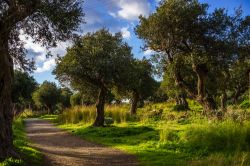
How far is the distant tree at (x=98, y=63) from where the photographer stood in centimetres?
3008

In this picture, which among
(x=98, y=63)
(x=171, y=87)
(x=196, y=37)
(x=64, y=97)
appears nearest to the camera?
(x=196, y=37)

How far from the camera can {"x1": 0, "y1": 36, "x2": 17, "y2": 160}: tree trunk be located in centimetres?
1331

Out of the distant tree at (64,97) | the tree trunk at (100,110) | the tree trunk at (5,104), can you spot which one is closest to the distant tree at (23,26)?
the tree trunk at (5,104)

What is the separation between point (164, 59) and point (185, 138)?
36.9ft

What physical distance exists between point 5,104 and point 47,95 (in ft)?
244

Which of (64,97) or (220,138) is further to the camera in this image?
(64,97)

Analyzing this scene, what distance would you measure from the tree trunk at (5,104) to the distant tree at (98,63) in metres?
14.9

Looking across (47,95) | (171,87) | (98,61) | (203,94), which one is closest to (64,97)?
(47,95)

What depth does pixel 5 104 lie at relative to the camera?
14.4m

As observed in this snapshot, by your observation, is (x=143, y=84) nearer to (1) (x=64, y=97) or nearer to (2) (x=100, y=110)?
(2) (x=100, y=110)

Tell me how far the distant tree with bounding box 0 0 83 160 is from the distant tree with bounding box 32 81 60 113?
72.3m

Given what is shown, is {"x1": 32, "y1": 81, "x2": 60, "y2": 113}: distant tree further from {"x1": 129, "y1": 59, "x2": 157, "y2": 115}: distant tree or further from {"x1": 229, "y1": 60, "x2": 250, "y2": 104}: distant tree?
{"x1": 229, "y1": 60, "x2": 250, "y2": 104}: distant tree

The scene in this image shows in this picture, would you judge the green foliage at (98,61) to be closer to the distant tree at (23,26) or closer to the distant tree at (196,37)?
the distant tree at (196,37)

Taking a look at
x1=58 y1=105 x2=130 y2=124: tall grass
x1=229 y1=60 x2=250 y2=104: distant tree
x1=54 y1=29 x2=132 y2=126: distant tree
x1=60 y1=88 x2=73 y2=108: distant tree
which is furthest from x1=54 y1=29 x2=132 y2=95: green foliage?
x1=60 y1=88 x2=73 y2=108: distant tree
